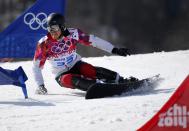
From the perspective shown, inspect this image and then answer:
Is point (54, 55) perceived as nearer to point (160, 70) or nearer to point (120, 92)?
point (120, 92)

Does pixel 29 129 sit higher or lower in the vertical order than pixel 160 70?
lower

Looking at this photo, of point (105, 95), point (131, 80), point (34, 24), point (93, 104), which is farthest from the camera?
point (34, 24)

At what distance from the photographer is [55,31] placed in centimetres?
1074

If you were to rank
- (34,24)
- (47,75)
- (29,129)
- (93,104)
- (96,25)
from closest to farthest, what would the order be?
1. (29,129)
2. (93,104)
3. (34,24)
4. (47,75)
5. (96,25)

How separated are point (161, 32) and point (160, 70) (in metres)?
13.4

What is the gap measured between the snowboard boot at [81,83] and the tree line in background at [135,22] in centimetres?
1257

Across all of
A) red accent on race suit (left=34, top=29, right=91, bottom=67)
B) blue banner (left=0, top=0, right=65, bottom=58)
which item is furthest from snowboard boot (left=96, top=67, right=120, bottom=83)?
blue banner (left=0, top=0, right=65, bottom=58)

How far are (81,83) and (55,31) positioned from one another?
0.74 m

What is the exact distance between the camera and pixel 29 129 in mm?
8383

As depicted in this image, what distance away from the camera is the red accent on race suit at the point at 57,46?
1084cm

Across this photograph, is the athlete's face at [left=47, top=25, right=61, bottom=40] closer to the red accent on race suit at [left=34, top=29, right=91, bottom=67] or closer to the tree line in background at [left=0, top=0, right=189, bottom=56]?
the red accent on race suit at [left=34, top=29, right=91, bottom=67]

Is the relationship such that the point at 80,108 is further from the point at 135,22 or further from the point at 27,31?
the point at 135,22

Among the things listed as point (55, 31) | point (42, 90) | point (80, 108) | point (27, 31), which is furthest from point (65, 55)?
point (80, 108)

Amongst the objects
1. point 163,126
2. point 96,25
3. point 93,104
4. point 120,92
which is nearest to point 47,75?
point 120,92
